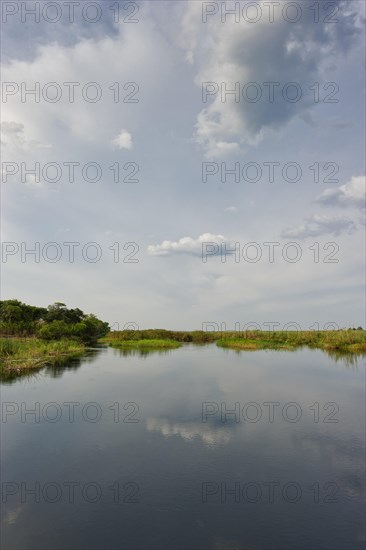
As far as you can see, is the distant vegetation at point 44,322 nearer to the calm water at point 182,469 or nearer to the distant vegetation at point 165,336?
the distant vegetation at point 165,336

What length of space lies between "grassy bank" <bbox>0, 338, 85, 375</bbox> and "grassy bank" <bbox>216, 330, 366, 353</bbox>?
27.0 m

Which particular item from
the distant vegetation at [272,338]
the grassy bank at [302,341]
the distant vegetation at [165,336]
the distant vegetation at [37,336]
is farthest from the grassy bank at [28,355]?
the grassy bank at [302,341]

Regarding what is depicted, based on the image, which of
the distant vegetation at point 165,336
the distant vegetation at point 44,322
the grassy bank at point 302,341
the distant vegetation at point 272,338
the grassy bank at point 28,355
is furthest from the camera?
the distant vegetation at point 165,336

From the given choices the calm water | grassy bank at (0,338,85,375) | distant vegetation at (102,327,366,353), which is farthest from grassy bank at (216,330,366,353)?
the calm water

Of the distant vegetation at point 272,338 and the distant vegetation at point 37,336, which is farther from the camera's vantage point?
the distant vegetation at point 272,338

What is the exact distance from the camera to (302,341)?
6372 cm

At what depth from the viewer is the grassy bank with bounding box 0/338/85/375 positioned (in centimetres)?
2969

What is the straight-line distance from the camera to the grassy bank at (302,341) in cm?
5331

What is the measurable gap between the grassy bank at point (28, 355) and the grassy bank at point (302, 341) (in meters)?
27.0

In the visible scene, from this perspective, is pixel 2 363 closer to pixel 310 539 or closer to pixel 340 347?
pixel 310 539

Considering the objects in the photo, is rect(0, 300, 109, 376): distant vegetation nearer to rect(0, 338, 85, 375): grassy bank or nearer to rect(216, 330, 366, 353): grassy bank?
rect(0, 338, 85, 375): grassy bank

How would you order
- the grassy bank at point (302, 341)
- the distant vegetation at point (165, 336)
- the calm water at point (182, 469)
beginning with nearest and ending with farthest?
1. the calm water at point (182, 469)
2. the grassy bank at point (302, 341)
3. the distant vegetation at point (165, 336)

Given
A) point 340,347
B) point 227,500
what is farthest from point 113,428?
point 340,347

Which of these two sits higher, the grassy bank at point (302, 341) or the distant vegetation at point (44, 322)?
the distant vegetation at point (44, 322)
